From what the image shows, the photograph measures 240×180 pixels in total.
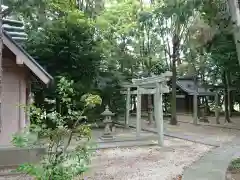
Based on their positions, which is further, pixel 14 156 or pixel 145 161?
pixel 145 161

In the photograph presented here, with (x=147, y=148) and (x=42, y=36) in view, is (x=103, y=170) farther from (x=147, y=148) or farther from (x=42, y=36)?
(x=42, y=36)

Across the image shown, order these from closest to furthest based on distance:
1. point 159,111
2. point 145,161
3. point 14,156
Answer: point 14,156 → point 145,161 → point 159,111

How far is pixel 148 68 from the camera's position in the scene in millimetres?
21719

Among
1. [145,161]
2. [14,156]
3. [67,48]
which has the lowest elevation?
[145,161]

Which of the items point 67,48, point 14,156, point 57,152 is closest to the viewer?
point 57,152

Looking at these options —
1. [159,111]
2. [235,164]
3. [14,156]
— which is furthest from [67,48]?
[235,164]

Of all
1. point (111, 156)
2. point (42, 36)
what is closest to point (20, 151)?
point (111, 156)

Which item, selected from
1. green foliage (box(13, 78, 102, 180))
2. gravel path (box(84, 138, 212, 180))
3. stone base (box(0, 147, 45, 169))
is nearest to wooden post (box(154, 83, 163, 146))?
gravel path (box(84, 138, 212, 180))

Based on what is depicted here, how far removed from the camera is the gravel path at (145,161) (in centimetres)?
647

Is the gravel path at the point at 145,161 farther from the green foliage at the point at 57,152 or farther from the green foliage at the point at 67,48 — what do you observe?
the green foliage at the point at 67,48

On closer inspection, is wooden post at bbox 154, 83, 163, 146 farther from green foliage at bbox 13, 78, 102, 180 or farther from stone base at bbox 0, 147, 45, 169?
green foliage at bbox 13, 78, 102, 180

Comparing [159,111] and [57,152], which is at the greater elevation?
[159,111]

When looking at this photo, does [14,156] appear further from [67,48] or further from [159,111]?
[67,48]

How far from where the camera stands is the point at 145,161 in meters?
7.98
